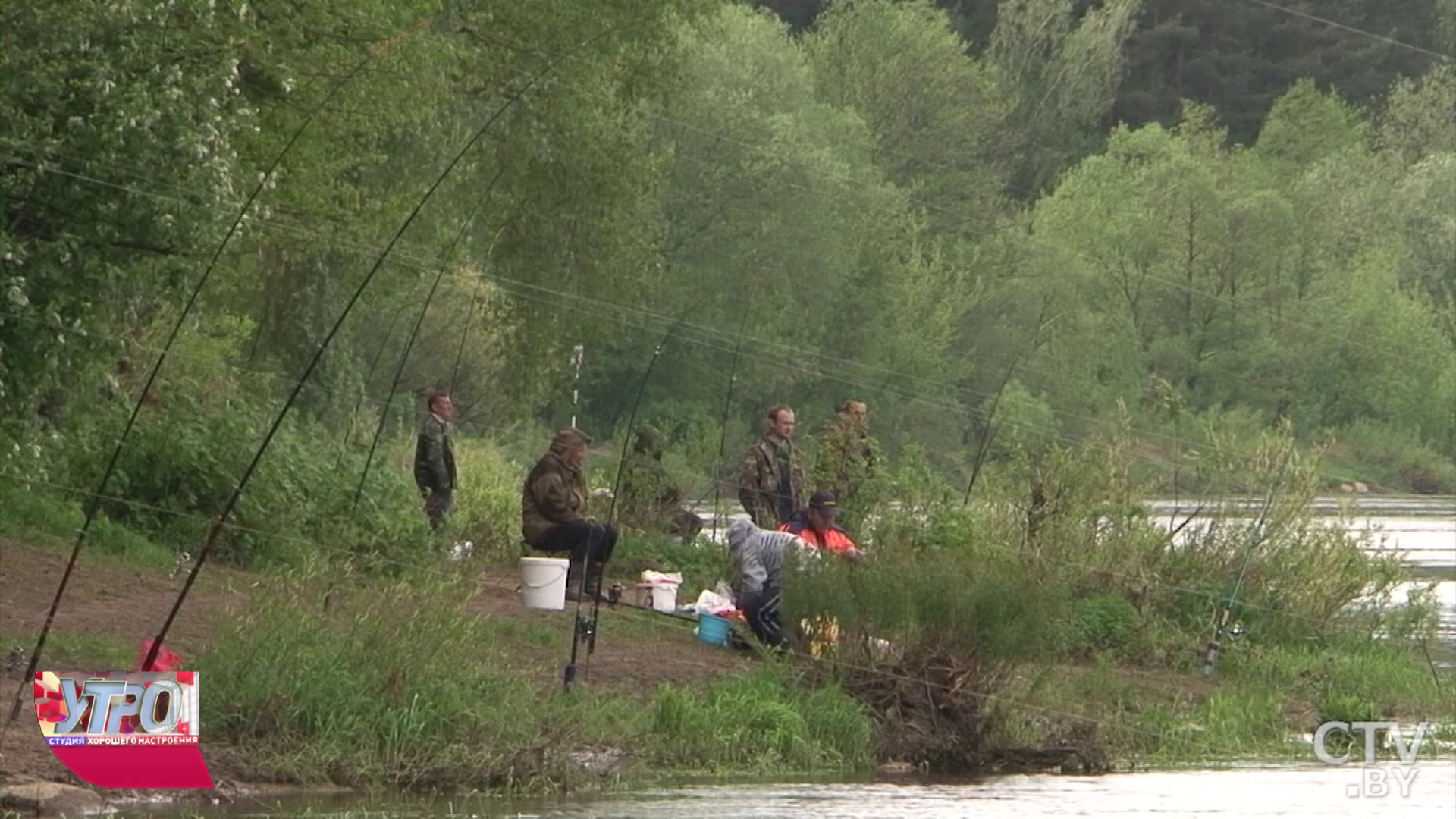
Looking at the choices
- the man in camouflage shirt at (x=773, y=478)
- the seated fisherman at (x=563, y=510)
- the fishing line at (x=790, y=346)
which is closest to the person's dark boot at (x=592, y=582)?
the seated fisherman at (x=563, y=510)

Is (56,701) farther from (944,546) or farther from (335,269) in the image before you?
(335,269)

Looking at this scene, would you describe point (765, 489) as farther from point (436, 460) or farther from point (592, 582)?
point (436, 460)

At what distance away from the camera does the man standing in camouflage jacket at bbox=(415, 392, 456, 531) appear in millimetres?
17656

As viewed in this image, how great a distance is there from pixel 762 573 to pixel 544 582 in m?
1.43

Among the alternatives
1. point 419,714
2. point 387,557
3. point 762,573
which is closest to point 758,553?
point 762,573

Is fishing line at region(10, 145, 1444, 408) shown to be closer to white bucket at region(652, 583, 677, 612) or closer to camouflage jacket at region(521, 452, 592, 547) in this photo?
camouflage jacket at region(521, 452, 592, 547)

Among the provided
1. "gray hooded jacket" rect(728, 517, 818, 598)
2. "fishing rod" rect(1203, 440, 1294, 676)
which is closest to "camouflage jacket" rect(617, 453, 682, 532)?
"fishing rod" rect(1203, 440, 1294, 676)

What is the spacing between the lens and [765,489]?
1648 cm

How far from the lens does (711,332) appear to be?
1528 inches

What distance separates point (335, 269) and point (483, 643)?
913cm

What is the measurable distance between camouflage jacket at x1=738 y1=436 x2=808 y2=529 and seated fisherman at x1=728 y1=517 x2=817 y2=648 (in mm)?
1285

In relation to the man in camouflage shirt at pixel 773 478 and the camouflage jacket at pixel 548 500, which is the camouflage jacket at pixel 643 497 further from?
the camouflage jacket at pixel 548 500

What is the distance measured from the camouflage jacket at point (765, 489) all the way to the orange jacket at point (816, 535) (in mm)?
615

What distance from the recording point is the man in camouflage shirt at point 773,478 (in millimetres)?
16422
